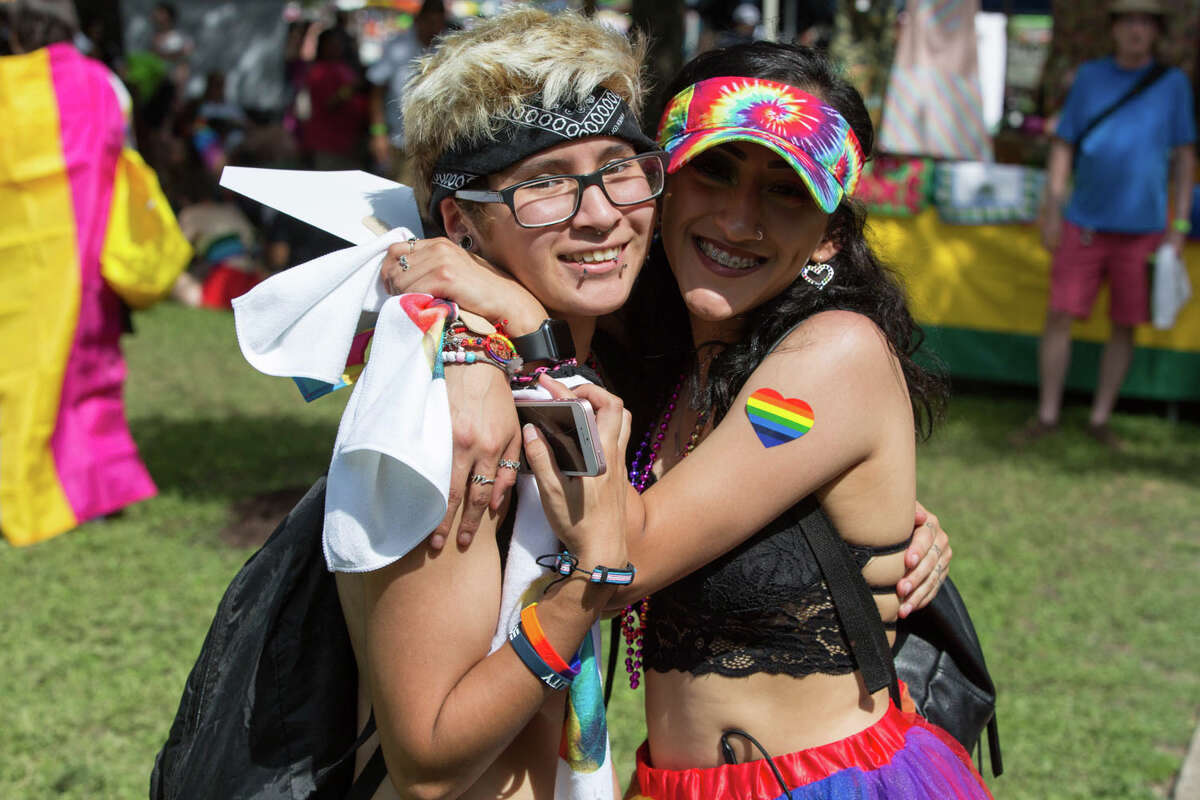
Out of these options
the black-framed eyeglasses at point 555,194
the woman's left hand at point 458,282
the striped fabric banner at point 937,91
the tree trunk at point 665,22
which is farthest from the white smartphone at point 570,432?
the striped fabric banner at point 937,91

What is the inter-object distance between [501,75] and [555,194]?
0.19 meters

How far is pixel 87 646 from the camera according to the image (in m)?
4.49

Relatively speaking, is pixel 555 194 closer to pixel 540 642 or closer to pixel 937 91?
pixel 540 642

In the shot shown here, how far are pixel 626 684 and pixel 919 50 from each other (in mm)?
5485

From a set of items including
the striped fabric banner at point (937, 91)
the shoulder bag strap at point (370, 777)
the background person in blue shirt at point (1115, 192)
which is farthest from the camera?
the striped fabric banner at point (937, 91)

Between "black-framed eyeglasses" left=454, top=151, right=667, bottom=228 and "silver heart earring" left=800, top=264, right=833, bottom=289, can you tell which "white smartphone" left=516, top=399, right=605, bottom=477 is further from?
"silver heart earring" left=800, top=264, right=833, bottom=289

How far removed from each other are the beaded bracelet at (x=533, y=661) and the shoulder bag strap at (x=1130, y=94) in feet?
20.6

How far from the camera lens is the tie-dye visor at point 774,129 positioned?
1.86m

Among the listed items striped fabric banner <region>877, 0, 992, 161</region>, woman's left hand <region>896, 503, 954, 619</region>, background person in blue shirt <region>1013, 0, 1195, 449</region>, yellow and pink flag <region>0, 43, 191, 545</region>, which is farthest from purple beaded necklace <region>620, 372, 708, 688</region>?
striped fabric banner <region>877, 0, 992, 161</region>

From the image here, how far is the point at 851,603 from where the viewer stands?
1.89 metres

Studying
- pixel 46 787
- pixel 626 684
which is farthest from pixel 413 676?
pixel 626 684

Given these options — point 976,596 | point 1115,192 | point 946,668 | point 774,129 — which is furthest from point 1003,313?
point 774,129

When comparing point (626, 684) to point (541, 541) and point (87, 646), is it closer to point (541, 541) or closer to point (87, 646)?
point (87, 646)

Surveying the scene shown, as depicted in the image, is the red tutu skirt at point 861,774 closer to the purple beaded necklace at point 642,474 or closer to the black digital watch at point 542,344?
the purple beaded necklace at point 642,474
